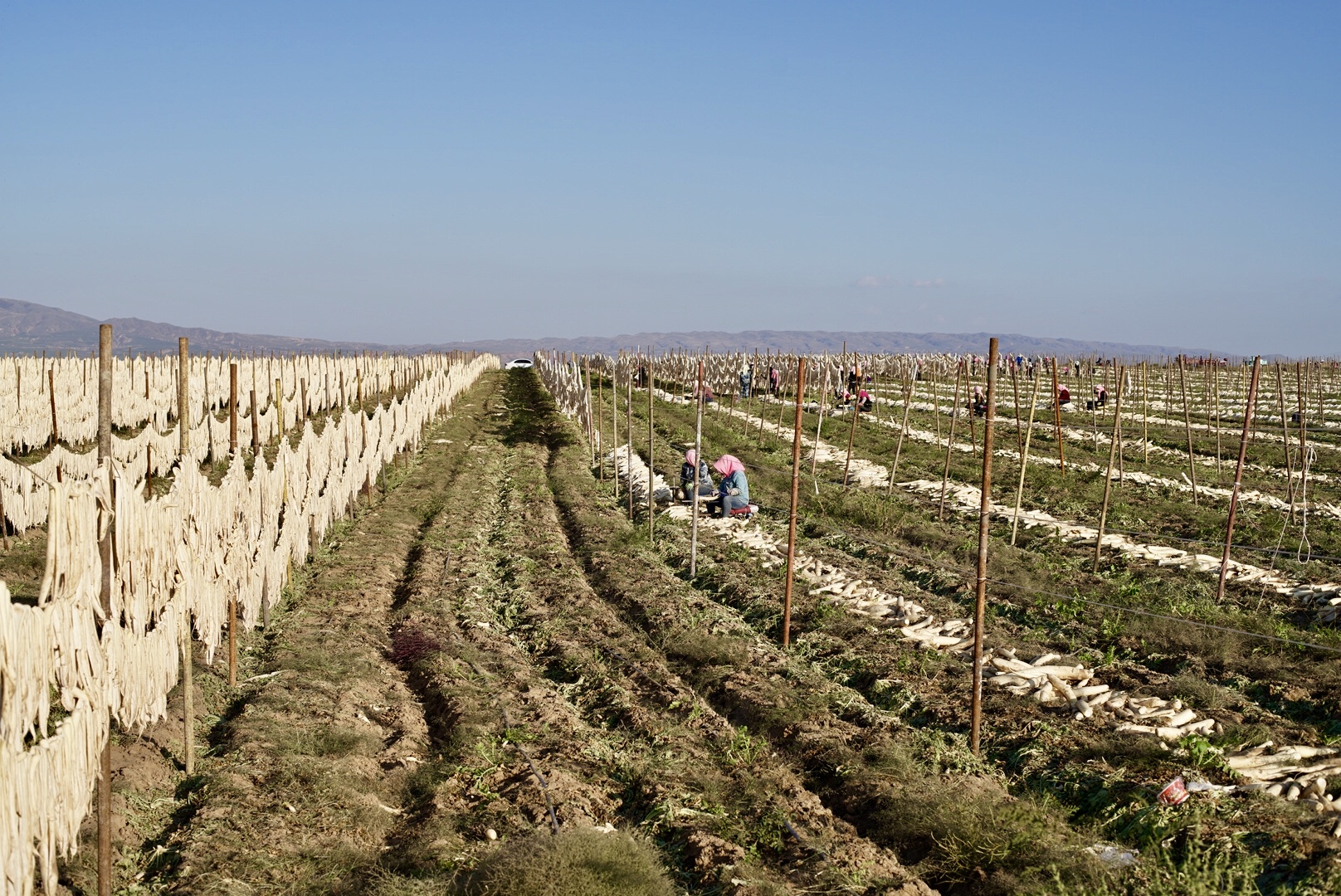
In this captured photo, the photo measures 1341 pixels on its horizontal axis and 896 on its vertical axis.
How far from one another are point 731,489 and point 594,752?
7185 mm

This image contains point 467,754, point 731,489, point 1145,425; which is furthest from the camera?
point 1145,425

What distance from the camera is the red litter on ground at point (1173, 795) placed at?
488 centimetres

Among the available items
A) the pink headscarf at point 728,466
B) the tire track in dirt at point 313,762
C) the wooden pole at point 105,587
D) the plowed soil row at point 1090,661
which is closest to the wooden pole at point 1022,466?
the plowed soil row at point 1090,661

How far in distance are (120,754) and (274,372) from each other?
24417mm

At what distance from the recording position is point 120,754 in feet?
17.1

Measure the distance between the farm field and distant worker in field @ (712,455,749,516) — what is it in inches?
16.1

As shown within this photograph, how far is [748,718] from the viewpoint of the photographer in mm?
6410

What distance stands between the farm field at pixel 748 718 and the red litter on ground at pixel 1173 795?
0.32ft

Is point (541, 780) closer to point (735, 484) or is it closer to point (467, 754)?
point (467, 754)

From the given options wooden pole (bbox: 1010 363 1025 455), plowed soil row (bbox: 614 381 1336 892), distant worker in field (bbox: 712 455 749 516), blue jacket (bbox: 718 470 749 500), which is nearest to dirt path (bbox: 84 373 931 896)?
plowed soil row (bbox: 614 381 1336 892)

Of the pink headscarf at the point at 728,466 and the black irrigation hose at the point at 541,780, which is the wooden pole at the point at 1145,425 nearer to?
the pink headscarf at the point at 728,466

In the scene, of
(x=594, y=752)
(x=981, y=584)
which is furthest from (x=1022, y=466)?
(x=594, y=752)

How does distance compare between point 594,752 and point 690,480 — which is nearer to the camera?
point 594,752

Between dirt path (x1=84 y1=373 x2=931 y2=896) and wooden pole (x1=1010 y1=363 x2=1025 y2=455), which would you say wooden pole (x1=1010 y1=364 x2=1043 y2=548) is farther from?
dirt path (x1=84 y1=373 x2=931 y2=896)
